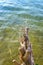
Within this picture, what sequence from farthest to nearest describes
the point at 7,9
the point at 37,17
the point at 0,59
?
the point at 7,9
the point at 37,17
the point at 0,59

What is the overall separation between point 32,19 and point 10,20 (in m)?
1.88

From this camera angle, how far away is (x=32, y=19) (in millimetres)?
15516

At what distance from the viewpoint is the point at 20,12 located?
1725 centimetres

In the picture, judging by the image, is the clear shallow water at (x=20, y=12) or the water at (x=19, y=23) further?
the clear shallow water at (x=20, y=12)

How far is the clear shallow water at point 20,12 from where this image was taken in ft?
48.2

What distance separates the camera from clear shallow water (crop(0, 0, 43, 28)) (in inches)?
578

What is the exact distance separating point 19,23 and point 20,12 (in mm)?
3140

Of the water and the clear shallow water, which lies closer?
the water

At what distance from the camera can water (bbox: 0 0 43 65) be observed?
33.5ft

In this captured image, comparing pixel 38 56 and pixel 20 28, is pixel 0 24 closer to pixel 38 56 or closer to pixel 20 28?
pixel 20 28

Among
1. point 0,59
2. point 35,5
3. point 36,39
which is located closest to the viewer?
point 0,59

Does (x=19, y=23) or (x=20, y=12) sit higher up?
(x=19, y=23)

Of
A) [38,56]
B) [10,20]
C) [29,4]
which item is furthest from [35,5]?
[38,56]

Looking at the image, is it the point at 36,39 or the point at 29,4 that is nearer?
the point at 36,39
